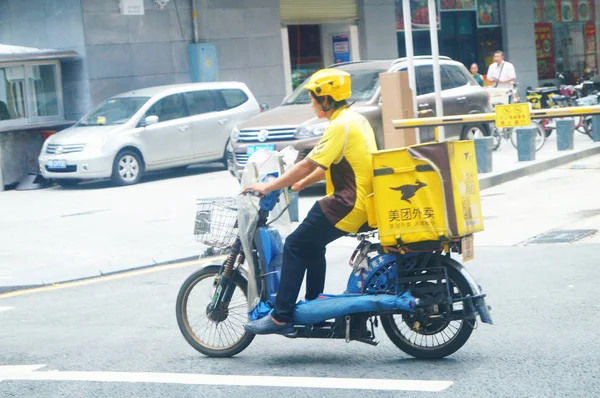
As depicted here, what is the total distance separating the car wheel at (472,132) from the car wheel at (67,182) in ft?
22.2

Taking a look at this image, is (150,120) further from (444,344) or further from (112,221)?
(444,344)

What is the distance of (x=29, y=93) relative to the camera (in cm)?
1988

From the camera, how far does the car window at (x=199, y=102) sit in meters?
19.2

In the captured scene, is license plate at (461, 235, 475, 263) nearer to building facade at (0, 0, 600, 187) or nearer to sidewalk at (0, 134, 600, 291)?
sidewalk at (0, 134, 600, 291)

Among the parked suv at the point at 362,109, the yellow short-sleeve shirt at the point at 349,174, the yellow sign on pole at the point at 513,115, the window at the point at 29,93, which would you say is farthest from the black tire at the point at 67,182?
the yellow short-sleeve shirt at the point at 349,174

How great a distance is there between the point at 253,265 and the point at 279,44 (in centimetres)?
1798

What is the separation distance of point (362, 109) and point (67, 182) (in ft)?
20.0

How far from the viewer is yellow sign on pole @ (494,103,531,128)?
13.8 metres

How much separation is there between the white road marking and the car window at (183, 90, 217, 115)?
1288 centimetres

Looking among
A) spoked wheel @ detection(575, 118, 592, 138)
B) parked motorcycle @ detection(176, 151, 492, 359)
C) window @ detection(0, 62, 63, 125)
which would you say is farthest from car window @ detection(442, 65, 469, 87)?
parked motorcycle @ detection(176, 151, 492, 359)

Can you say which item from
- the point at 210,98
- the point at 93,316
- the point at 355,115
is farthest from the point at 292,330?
the point at 210,98

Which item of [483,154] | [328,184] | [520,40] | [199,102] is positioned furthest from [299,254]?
[520,40]

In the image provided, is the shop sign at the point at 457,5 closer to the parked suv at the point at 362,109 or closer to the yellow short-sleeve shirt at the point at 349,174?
the parked suv at the point at 362,109

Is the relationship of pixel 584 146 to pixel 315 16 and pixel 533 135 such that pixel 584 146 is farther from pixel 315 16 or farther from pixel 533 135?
pixel 315 16
